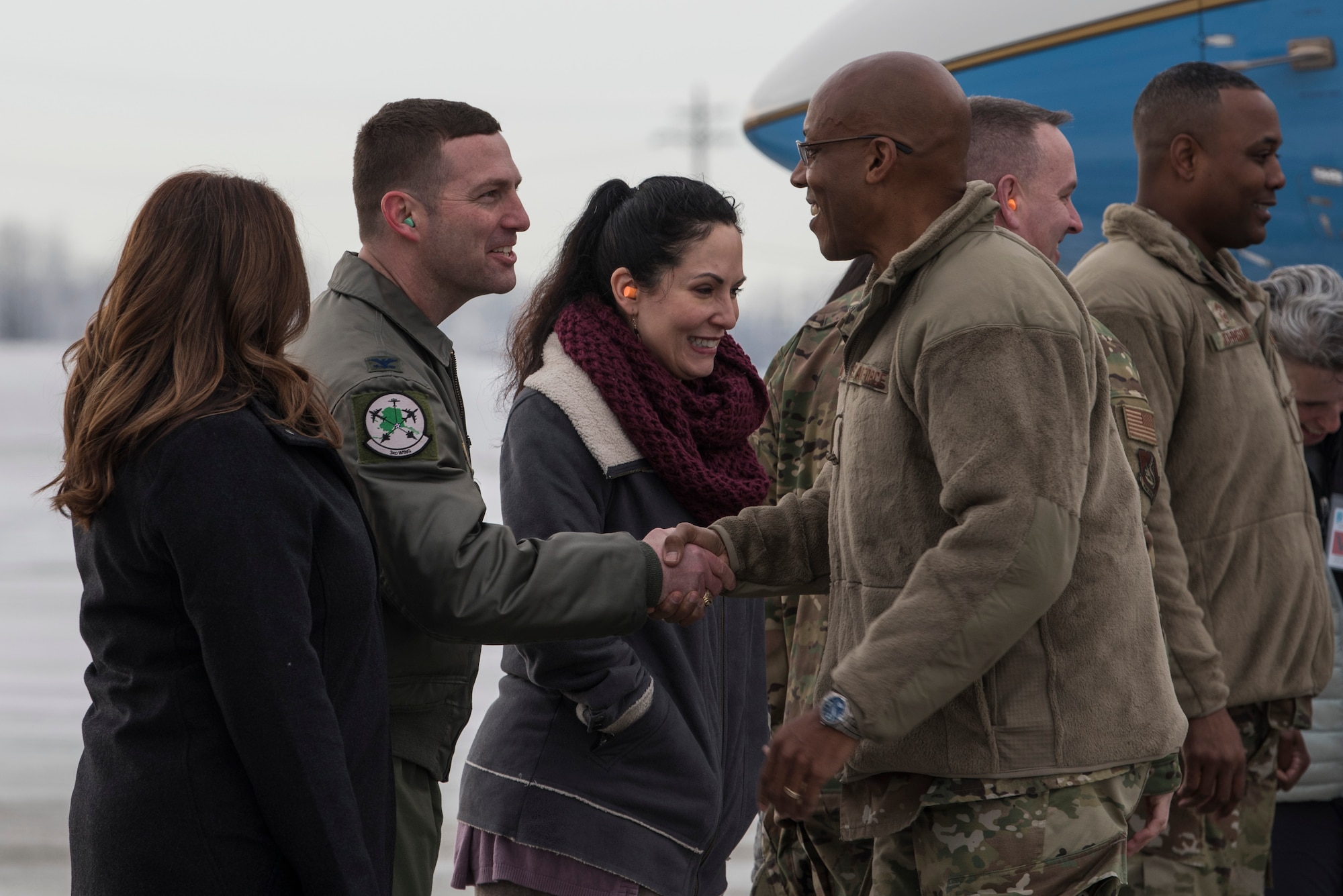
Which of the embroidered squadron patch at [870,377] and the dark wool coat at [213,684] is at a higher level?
the embroidered squadron patch at [870,377]

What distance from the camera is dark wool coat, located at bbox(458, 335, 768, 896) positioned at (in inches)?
100

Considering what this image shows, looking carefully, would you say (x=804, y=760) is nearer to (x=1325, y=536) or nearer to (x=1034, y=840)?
(x=1034, y=840)

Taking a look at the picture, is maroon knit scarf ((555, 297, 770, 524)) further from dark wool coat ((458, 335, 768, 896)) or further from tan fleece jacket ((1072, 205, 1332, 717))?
tan fleece jacket ((1072, 205, 1332, 717))

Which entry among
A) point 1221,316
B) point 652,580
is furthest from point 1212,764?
point 652,580

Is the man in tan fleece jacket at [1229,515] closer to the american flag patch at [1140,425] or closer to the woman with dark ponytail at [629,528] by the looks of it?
the american flag patch at [1140,425]

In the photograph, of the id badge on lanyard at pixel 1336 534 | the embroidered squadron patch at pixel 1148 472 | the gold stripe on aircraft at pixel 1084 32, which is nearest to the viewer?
the embroidered squadron patch at pixel 1148 472

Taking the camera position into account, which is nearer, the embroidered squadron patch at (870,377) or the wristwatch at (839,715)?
the wristwatch at (839,715)

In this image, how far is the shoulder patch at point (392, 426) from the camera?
7.48ft

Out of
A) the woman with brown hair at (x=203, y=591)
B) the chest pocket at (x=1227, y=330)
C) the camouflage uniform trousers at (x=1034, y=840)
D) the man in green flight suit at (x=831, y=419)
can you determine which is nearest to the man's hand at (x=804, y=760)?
the camouflage uniform trousers at (x=1034, y=840)

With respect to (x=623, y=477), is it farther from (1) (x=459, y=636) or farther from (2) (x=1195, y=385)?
(2) (x=1195, y=385)

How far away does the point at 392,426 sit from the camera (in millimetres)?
2305

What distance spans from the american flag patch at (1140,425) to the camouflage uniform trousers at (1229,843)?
86 centimetres

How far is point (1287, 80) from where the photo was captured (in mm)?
6102

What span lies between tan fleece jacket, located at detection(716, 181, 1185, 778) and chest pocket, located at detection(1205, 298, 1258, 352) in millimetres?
1222
